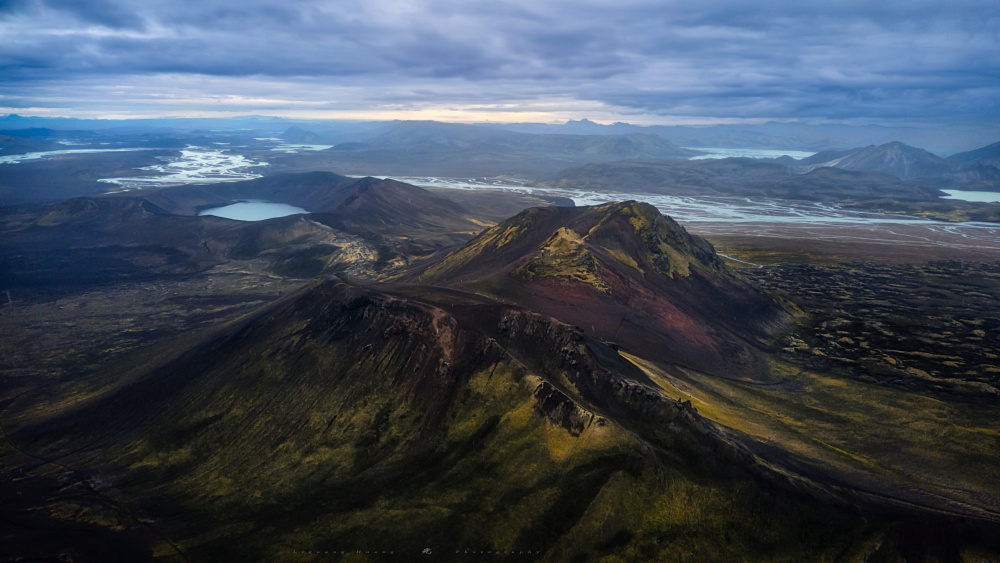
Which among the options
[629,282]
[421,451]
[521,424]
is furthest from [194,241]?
[521,424]

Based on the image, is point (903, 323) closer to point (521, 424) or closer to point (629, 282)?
point (629, 282)

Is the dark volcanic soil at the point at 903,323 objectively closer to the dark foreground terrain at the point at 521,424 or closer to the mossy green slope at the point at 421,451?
the dark foreground terrain at the point at 521,424

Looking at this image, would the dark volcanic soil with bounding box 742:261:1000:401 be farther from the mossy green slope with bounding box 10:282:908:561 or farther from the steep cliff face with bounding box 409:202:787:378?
the mossy green slope with bounding box 10:282:908:561

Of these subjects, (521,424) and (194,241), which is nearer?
(521,424)

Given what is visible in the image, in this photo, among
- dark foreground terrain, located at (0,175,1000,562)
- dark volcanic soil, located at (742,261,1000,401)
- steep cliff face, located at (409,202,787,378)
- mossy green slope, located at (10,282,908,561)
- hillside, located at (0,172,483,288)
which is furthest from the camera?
hillside, located at (0,172,483,288)

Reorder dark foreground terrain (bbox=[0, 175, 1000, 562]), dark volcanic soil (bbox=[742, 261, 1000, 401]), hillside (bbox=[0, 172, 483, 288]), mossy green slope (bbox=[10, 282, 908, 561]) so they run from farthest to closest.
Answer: hillside (bbox=[0, 172, 483, 288]), dark volcanic soil (bbox=[742, 261, 1000, 401]), dark foreground terrain (bbox=[0, 175, 1000, 562]), mossy green slope (bbox=[10, 282, 908, 561])

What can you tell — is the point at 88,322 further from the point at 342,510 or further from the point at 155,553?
the point at 342,510

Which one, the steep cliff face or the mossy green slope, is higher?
the steep cliff face

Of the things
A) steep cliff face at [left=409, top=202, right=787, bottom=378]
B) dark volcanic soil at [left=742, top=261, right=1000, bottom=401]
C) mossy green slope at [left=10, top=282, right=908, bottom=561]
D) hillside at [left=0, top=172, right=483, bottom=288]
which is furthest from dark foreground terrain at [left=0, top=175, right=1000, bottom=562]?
hillside at [left=0, top=172, right=483, bottom=288]
